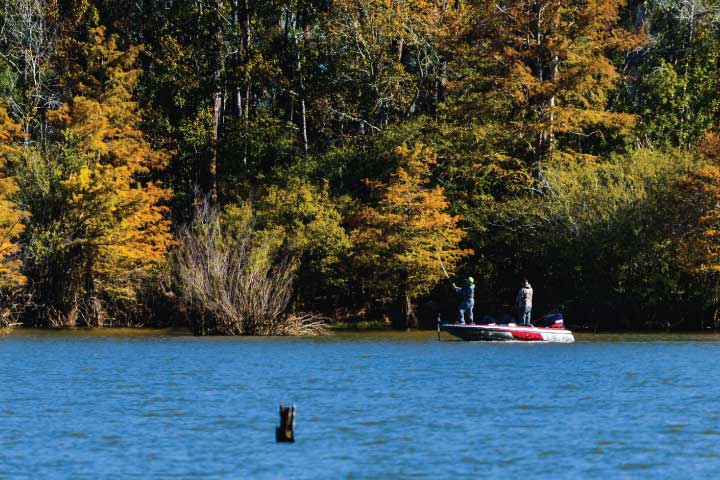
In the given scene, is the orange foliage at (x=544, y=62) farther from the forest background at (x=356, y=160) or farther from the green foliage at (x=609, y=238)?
the green foliage at (x=609, y=238)

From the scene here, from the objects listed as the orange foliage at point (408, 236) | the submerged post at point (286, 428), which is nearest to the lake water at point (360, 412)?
the submerged post at point (286, 428)

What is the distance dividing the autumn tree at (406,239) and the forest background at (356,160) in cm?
11

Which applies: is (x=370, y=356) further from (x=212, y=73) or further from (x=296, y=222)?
(x=212, y=73)

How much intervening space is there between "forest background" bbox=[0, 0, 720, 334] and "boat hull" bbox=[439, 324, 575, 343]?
6124mm

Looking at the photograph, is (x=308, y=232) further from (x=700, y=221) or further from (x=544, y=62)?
(x=700, y=221)

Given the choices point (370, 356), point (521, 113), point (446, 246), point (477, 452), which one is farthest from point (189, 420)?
point (521, 113)

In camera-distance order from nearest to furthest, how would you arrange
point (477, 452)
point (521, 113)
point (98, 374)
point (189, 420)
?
point (477, 452) → point (189, 420) → point (98, 374) → point (521, 113)

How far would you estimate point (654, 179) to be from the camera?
5284 cm

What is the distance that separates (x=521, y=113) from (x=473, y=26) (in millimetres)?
4153

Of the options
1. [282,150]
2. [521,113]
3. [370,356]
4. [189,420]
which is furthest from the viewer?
[282,150]

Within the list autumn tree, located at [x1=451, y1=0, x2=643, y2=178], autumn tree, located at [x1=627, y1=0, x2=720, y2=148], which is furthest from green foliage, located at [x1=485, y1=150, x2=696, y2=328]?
autumn tree, located at [x1=627, y1=0, x2=720, y2=148]

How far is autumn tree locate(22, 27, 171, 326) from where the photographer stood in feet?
177

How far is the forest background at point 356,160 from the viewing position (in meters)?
52.3

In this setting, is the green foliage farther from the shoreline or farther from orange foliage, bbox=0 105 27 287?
orange foliage, bbox=0 105 27 287
